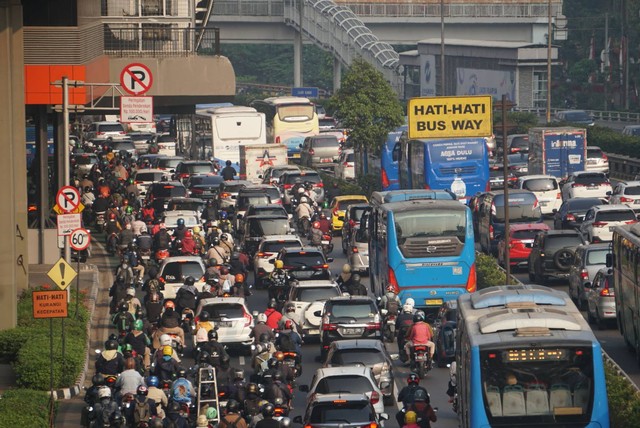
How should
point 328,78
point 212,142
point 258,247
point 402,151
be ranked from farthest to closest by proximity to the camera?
point 328,78
point 212,142
point 402,151
point 258,247

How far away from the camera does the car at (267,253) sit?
44.6 m

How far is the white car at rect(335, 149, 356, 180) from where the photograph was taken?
74.5 m

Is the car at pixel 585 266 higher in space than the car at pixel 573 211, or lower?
lower

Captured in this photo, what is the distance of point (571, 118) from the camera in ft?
322

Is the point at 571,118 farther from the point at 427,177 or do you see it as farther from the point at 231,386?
the point at 231,386

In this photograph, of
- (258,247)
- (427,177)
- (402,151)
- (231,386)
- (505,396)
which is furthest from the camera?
(402,151)

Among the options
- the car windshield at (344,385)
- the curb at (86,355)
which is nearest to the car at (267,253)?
the curb at (86,355)

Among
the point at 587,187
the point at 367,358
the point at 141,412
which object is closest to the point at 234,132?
the point at 587,187

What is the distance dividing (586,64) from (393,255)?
8070 cm

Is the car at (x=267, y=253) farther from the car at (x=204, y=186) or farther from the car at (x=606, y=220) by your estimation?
the car at (x=204, y=186)

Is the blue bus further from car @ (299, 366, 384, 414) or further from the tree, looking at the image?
car @ (299, 366, 384, 414)

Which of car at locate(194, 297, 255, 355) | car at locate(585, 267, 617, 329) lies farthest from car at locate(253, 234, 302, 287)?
car at locate(585, 267, 617, 329)

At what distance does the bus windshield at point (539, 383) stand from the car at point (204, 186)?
1494 inches

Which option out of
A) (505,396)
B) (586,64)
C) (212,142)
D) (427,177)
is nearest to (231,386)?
(505,396)
